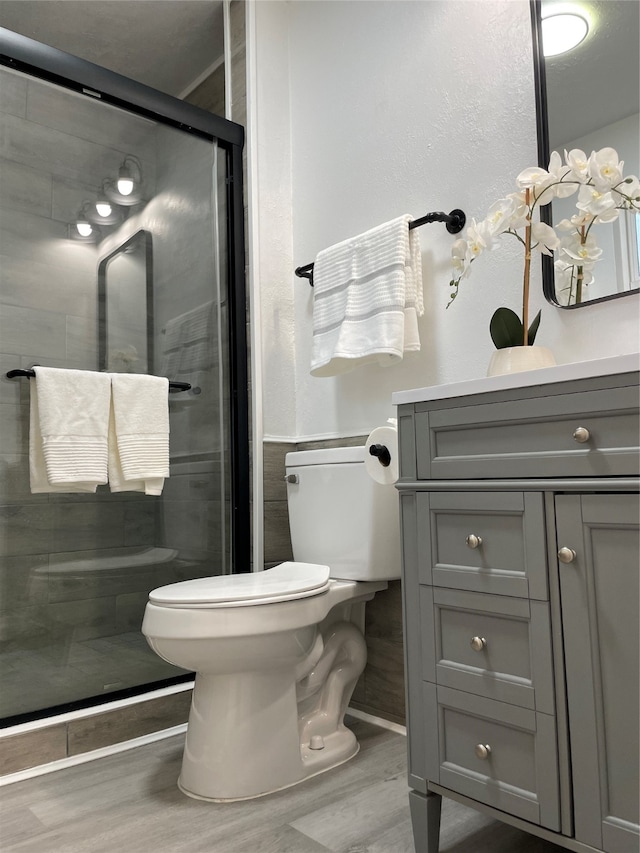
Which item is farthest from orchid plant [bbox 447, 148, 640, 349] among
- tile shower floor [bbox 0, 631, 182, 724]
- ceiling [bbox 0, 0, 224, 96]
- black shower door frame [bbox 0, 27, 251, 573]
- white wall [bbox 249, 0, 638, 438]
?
ceiling [bbox 0, 0, 224, 96]

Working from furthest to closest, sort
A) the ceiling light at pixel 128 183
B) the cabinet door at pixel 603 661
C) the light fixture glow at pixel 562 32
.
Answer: the ceiling light at pixel 128 183
the light fixture glow at pixel 562 32
the cabinet door at pixel 603 661

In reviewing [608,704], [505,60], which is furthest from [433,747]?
[505,60]

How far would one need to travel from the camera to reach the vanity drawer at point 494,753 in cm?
100

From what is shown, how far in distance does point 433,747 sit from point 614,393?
2.23ft

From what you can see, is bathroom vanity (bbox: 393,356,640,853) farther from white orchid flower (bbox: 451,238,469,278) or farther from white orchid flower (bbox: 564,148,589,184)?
white orchid flower (bbox: 564,148,589,184)

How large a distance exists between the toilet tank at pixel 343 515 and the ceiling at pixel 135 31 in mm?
1667

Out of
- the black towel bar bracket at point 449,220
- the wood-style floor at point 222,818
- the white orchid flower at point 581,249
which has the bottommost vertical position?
the wood-style floor at point 222,818

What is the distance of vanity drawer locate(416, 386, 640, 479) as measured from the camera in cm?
94

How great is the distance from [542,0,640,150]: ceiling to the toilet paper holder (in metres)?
0.79

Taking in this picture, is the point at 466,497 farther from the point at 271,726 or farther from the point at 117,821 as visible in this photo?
the point at 117,821

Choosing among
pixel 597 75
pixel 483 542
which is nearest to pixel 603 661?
pixel 483 542

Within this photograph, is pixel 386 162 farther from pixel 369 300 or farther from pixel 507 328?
pixel 507 328

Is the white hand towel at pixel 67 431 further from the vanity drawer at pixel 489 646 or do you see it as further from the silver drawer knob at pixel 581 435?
the silver drawer knob at pixel 581 435

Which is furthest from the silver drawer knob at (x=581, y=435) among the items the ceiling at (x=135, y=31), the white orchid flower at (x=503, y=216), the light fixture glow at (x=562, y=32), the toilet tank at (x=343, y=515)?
the ceiling at (x=135, y=31)
